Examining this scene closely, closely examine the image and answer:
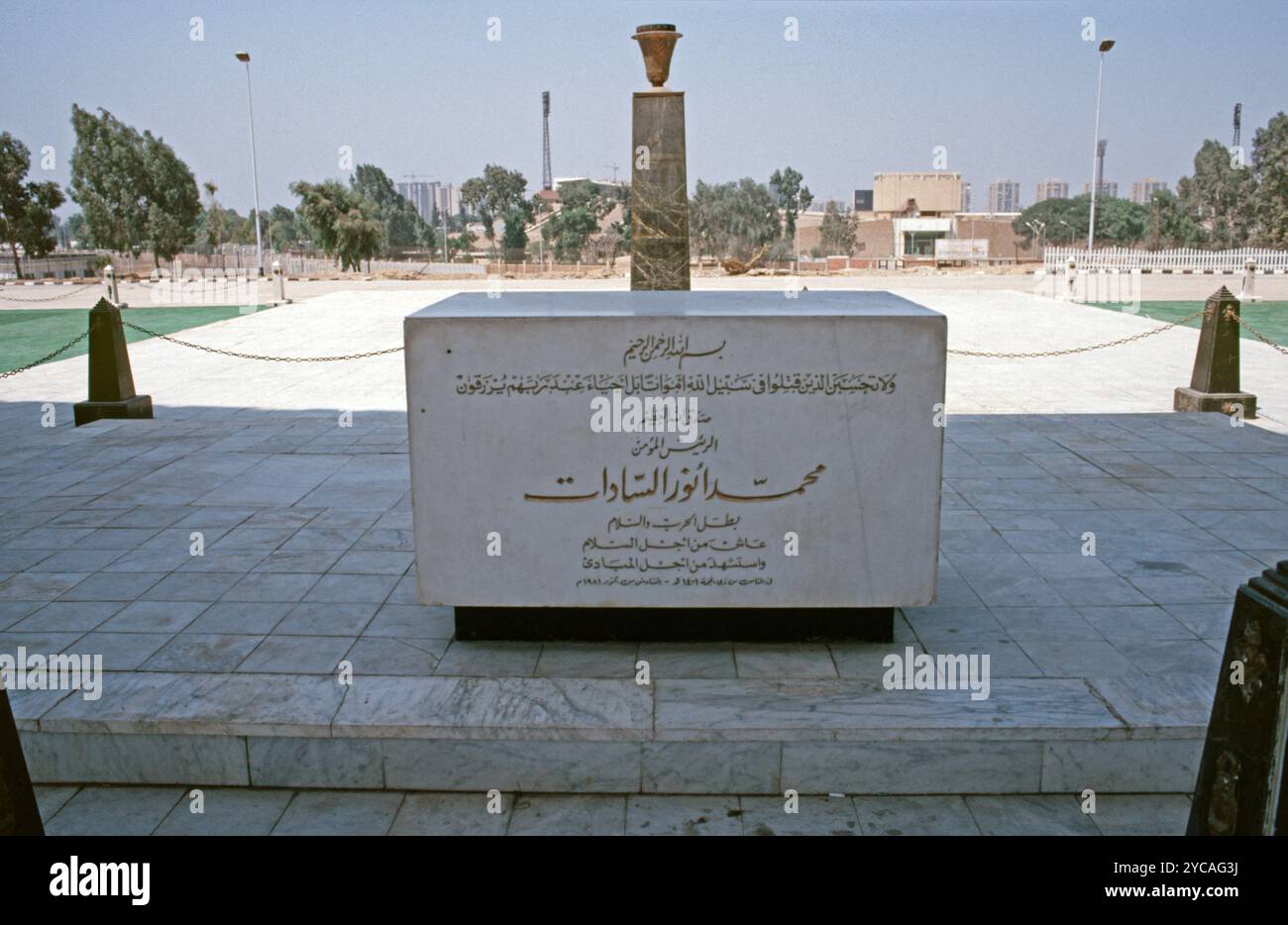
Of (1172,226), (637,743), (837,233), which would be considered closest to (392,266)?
(837,233)

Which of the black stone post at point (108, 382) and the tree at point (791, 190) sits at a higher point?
the tree at point (791, 190)

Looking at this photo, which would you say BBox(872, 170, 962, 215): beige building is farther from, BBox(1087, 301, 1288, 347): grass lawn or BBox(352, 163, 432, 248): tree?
BBox(1087, 301, 1288, 347): grass lawn

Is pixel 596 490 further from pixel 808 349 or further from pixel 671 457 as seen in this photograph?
pixel 808 349

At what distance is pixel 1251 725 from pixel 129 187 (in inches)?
1878

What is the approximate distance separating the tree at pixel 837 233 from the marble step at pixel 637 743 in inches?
2793

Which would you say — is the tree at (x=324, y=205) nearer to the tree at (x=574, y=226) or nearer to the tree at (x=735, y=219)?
the tree at (x=574, y=226)

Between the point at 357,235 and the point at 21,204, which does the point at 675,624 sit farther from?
the point at 21,204

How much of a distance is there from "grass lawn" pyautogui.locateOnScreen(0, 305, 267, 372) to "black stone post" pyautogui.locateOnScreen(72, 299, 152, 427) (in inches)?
240

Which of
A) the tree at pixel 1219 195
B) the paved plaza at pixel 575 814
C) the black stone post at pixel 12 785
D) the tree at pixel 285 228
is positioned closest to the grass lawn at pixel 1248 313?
the paved plaza at pixel 575 814

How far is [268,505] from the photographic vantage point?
6570 millimetres

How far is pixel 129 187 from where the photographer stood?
140ft

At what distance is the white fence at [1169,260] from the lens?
3294 cm

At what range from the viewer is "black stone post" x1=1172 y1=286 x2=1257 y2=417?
30.6 ft
